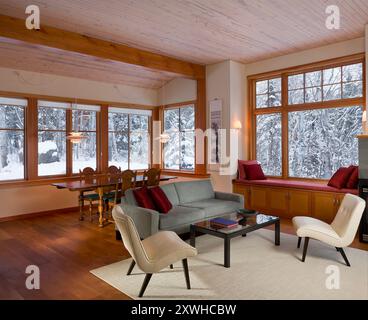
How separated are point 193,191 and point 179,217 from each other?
1131 millimetres

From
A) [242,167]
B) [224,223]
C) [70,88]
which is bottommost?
[224,223]

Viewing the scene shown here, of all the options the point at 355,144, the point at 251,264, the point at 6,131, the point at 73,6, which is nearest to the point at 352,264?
the point at 251,264

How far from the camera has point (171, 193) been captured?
4953 millimetres

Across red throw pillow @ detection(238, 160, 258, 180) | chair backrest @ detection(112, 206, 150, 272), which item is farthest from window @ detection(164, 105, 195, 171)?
chair backrest @ detection(112, 206, 150, 272)

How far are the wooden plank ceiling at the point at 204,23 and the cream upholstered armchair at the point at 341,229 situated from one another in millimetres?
2596

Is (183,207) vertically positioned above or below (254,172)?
below

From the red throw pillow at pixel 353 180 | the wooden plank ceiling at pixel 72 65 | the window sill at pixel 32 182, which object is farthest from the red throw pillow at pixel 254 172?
the window sill at pixel 32 182

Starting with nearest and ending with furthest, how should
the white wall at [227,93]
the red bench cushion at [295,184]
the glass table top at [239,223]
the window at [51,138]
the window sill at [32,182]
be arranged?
1. the glass table top at [239,223]
2. the red bench cushion at [295,184]
3. the window sill at [32,182]
4. the window at [51,138]
5. the white wall at [227,93]

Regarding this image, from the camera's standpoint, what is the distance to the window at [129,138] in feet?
24.5

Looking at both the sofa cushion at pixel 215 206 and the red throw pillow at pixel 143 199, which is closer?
the red throw pillow at pixel 143 199

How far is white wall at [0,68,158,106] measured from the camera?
19.2 feet

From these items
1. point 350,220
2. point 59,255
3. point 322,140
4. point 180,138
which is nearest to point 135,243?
point 59,255

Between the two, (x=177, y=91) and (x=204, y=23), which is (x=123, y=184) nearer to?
(x=204, y=23)

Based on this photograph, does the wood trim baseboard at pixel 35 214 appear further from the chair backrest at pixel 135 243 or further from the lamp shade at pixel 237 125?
the chair backrest at pixel 135 243
